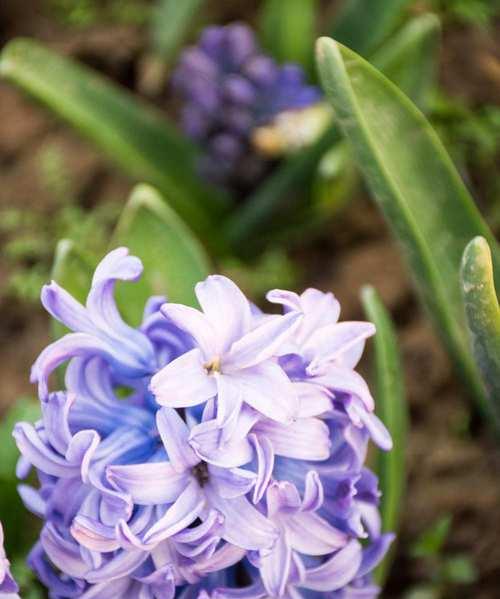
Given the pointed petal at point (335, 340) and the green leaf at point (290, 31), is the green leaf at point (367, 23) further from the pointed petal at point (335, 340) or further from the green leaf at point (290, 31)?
the pointed petal at point (335, 340)

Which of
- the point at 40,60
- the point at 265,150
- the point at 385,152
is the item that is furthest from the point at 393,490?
the point at 40,60

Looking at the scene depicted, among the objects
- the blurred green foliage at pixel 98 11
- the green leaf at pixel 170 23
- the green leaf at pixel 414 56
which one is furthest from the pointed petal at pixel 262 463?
the blurred green foliage at pixel 98 11

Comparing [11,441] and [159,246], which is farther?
[159,246]

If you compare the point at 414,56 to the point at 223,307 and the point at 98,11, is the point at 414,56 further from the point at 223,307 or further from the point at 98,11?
the point at 98,11

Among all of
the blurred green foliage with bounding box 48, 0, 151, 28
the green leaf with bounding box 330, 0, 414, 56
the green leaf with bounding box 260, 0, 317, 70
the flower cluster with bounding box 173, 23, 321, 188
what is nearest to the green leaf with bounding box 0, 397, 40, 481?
the flower cluster with bounding box 173, 23, 321, 188

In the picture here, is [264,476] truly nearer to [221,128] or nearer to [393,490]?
[393,490]

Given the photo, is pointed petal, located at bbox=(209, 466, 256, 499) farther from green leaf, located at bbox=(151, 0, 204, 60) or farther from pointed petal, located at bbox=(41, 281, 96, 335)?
green leaf, located at bbox=(151, 0, 204, 60)

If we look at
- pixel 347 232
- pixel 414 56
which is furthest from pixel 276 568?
pixel 347 232
